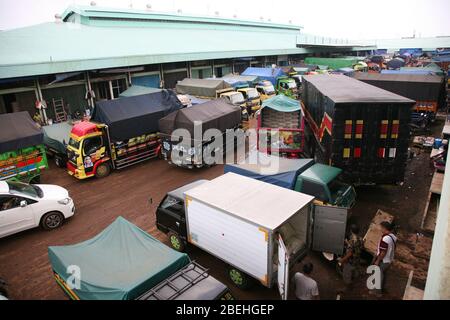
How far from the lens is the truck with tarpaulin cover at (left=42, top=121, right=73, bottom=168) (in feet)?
48.5

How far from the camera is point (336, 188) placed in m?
9.60

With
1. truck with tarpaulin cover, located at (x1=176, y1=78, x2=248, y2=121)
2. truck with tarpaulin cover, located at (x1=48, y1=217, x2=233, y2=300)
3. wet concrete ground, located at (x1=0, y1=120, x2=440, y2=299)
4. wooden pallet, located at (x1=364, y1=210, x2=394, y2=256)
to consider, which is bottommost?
wet concrete ground, located at (x1=0, y1=120, x2=440, y2=299)

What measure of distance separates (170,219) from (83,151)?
6693 millimetres

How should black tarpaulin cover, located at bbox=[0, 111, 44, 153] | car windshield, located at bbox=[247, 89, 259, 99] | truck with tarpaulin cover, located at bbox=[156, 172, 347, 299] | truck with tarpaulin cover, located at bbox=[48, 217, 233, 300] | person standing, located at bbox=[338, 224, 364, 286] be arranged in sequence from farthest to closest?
car windshield, located at bbox=[247, 89, 259, 99] < black tarpaulin cover, located at bbox=[0, 111, 44, 153] < person standing, located at bbox=[338, 224, 364, 286] < truck with tarpaulin cover, located at bbox=[156, 172, 347, 299] < truck with tarpaulin cover, located at bbox=[48, 217, 233, 300]

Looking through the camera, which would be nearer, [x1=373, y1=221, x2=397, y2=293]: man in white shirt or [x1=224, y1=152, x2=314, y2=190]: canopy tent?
[x1=373, y1=221, x2=397, y2=293]: man in white shirt

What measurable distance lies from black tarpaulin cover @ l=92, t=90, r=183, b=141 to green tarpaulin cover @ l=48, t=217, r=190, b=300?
7.72 m

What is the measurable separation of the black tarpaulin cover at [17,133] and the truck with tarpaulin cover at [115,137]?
1.46m

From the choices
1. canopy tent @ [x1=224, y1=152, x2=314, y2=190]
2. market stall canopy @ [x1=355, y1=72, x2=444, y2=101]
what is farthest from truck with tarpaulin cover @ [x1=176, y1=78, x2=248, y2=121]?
canopy tent @ [x1=224, y1=152, x2=314, y2=190]

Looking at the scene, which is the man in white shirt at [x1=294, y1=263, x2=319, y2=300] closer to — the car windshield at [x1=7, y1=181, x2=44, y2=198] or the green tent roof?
the car windshield at [x1=7, y1=181, x2=44, y2=198]

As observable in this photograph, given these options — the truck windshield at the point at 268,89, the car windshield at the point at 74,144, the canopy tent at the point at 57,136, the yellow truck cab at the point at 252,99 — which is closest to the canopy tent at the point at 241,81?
the truck windshield at the point at 268,89

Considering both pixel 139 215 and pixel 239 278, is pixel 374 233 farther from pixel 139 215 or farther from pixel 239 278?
pixel 139 215

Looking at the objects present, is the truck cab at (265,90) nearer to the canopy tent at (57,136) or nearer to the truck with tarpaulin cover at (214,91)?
the truck with tarpaulin cover at (214,91)

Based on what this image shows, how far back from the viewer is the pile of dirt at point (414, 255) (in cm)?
754
